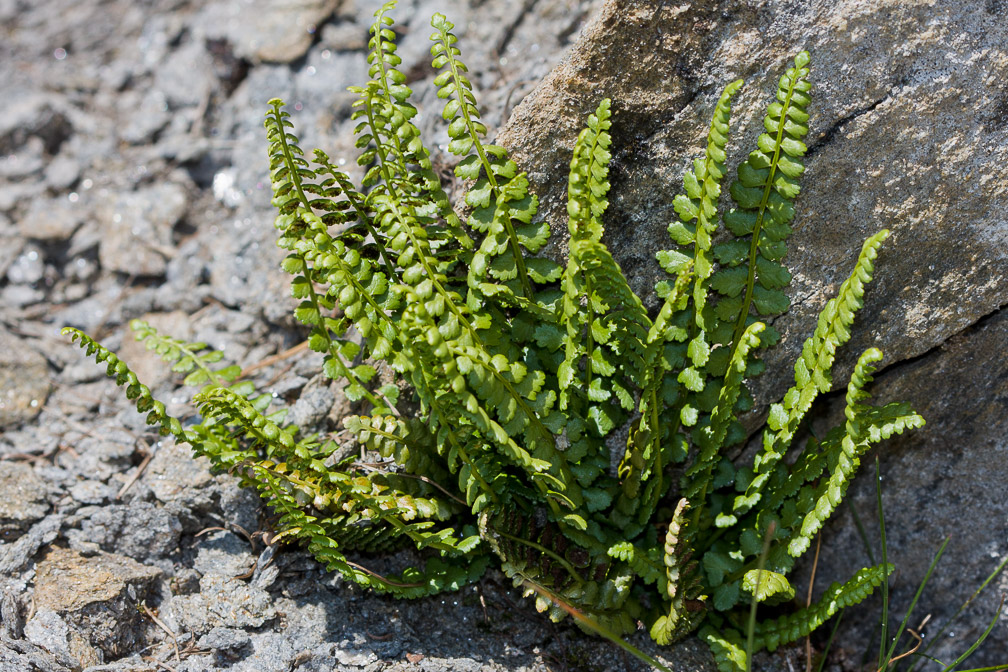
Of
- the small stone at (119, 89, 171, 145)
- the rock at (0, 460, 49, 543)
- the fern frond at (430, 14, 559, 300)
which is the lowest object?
the rock at (0, 460, 49, 543)

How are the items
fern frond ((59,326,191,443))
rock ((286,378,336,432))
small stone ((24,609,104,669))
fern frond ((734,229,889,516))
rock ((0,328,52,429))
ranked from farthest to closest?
rock ((0,328,52,429)) < rock ((286,378,336,432)) < small stone ((24,609,104,669)) < fern frond ((59,326,191,443)) < fern frond ((734,229,889,516))

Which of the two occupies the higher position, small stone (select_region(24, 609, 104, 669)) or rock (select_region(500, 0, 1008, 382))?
rock (select_region(500, 0, 1008, 382))

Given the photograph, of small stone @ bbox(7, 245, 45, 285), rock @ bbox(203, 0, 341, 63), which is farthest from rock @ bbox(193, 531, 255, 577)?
rock @ bbox(203, 0, 341, 63)

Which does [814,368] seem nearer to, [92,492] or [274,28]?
[92,492]

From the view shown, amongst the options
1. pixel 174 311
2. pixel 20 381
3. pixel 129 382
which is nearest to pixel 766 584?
pixel 129 382

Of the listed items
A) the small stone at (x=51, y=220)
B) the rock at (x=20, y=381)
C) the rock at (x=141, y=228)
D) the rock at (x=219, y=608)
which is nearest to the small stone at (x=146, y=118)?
the rock at (x=141, y=228)

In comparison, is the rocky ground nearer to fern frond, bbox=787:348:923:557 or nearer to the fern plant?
the fern plant
